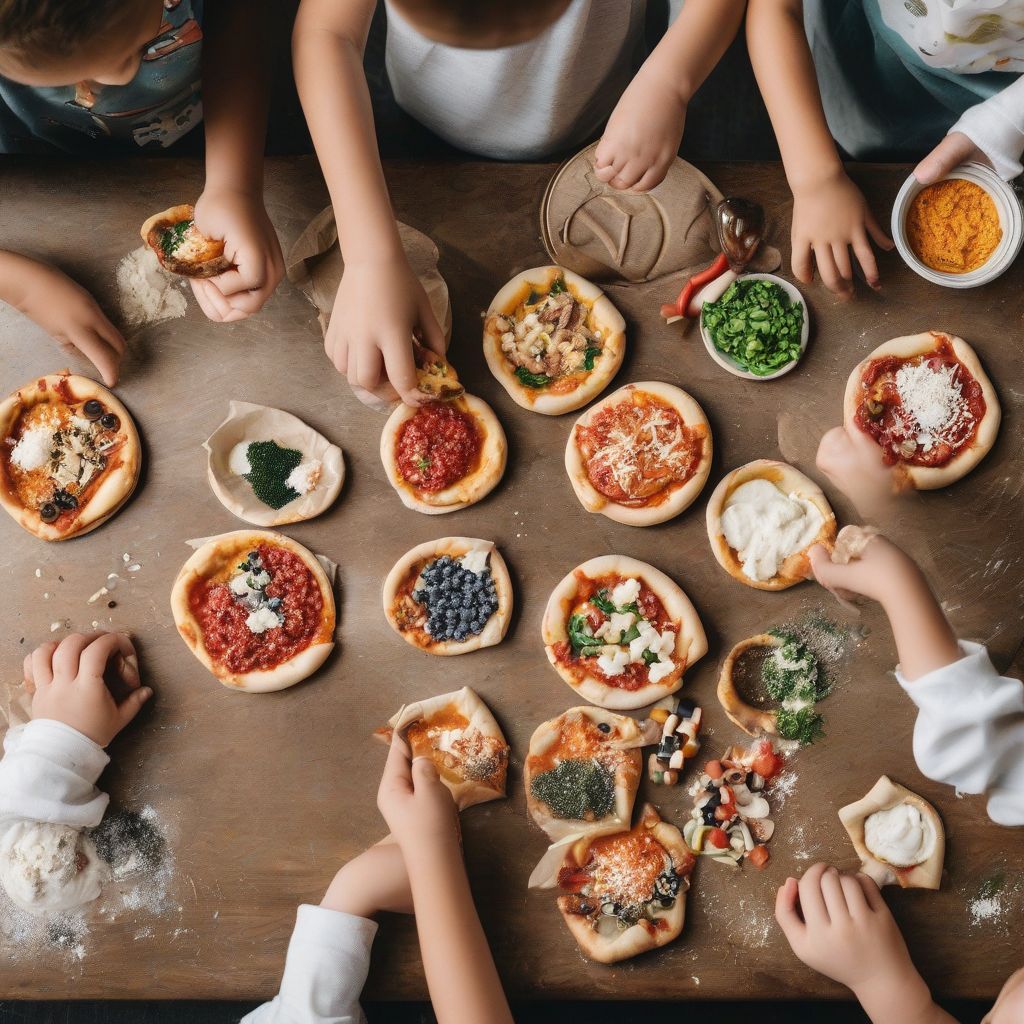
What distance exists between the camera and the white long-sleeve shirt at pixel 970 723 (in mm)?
2318

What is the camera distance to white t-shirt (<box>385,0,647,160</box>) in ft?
8.48

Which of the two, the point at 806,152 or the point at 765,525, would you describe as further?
the point at 765,525

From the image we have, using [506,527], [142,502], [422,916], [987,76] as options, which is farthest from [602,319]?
[422,916]

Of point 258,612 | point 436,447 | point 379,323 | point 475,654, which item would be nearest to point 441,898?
point 475,654

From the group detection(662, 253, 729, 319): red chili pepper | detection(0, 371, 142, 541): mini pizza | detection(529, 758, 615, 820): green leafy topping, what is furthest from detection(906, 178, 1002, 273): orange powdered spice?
detection(0, 371, 142, 541): mini pizza

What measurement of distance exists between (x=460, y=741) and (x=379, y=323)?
4.41 feet

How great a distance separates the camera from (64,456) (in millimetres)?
2844

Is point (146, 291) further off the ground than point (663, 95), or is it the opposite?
point (663, 95)

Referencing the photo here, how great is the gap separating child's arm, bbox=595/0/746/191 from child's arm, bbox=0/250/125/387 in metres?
1.71

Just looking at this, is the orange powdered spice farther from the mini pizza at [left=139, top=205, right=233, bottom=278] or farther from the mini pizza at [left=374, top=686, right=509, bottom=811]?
the mini pizza at [left=139, top=205, right=233, bottom=278]

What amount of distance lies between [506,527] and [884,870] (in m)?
1.63

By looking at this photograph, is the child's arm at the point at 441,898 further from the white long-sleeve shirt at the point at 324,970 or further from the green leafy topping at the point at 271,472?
the green leafy topping at the point at 271,472

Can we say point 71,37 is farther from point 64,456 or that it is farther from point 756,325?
point 756,325

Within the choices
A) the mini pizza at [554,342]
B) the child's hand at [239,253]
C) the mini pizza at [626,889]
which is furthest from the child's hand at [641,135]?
the mini pizza at [626,889]
